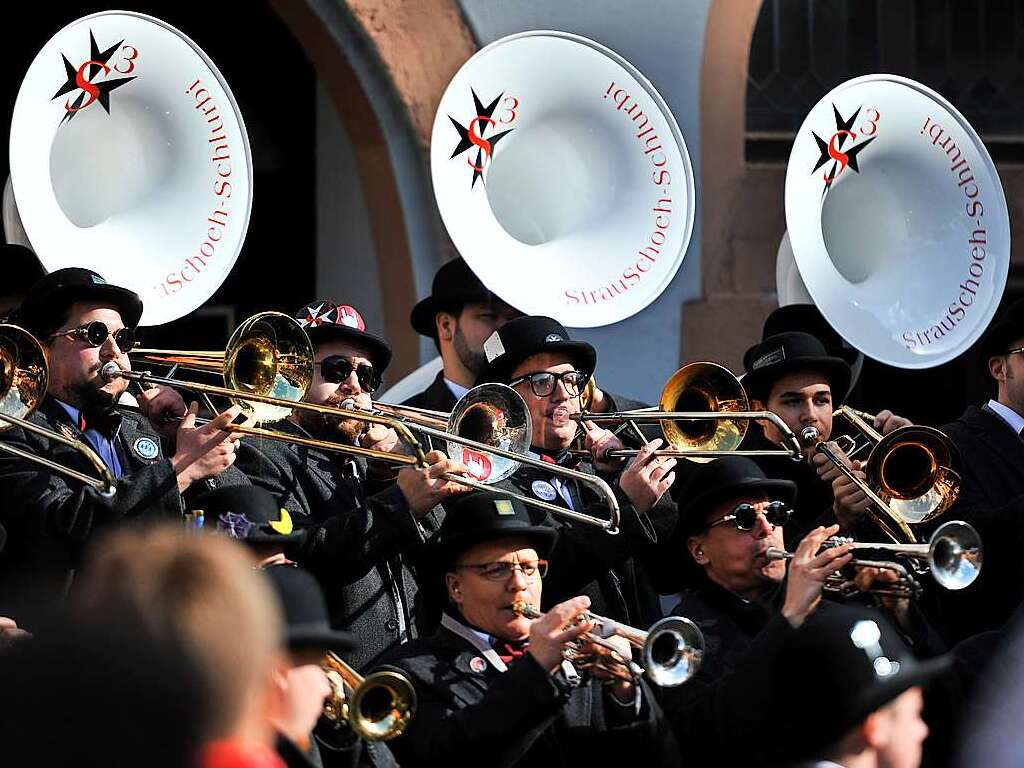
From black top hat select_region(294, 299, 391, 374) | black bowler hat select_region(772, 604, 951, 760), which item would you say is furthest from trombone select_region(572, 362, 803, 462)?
black bowler hat select_region(772, 604, 951, 760)

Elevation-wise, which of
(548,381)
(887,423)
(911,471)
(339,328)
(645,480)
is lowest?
(887,423)

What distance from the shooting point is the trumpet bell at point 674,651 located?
5191 millimetres

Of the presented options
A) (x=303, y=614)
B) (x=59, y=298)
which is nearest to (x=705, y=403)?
(x=59, y=298)

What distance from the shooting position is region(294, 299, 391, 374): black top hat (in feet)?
21.2

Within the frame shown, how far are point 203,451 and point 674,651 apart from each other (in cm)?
138

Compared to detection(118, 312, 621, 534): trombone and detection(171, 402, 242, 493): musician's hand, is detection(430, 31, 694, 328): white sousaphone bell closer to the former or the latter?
detection(118, 312, 621, 534): trombone

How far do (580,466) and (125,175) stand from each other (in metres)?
1.78

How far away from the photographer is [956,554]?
5773 millimetres

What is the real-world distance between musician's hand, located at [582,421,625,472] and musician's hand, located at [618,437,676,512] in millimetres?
285

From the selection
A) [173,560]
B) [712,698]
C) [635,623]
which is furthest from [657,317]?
[173,560]

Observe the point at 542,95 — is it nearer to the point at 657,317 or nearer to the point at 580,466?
the point at 580,466

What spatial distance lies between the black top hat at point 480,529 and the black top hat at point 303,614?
157cm

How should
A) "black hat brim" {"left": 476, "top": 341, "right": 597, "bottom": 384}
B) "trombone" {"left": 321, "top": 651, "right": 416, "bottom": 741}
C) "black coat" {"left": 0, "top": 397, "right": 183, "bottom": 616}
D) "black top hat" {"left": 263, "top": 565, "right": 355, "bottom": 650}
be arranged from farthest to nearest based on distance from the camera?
"black hat brim" {"left": 476, "top": 341, "right": 597, "bottom": 384}, "black coat" {"left": 0, "top": 397, "right": 183, "bottom": 616}, "trombone" {"left": 321, "top": 651, "right": 416, "bottom": 741}, "black top hat" {"left": 263, "top": 565, "right": 355, "bottom": 650}

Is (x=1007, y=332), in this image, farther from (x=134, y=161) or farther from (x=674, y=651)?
(x=134, y=161)
